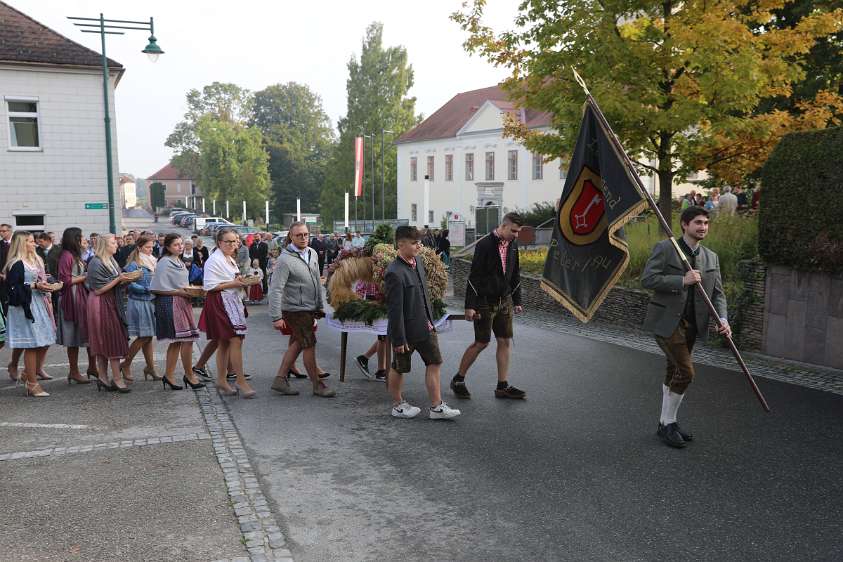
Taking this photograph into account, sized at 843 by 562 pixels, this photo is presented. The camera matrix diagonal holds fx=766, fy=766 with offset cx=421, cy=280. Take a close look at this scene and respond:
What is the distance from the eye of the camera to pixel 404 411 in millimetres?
7602

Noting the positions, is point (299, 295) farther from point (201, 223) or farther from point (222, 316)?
point (201, 223)

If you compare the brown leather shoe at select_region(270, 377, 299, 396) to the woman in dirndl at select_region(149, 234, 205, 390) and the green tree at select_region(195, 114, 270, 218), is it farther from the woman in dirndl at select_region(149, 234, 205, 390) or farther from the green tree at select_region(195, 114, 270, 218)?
the green tree at select_region(195, 114, 270, 218)

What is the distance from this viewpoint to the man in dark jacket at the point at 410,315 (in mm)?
7211

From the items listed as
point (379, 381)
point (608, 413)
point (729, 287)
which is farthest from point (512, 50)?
point (608, 413)

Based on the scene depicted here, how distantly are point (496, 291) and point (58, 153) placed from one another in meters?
23.6

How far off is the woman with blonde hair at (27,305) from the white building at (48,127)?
1797cm

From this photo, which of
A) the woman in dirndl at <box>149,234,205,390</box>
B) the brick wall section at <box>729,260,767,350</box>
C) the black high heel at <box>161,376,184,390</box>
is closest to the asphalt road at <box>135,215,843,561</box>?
the black high heel at <box>161,376,184,390</box>

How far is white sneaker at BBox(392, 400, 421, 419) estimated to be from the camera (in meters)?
7.59

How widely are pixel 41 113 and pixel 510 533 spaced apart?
26.7m

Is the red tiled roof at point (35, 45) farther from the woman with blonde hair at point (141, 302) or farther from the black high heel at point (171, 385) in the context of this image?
the black high heel at point (171, 385)

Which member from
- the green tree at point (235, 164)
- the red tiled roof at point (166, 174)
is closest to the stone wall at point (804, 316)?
the green tree at point (235, 164)

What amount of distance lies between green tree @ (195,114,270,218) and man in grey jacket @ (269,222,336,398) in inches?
3021

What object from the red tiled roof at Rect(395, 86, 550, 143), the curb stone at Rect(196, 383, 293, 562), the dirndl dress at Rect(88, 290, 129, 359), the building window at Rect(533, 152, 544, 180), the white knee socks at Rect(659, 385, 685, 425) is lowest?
the curb stone at Rect(196, 383, 293, 562)

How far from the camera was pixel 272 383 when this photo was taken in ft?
30.4
